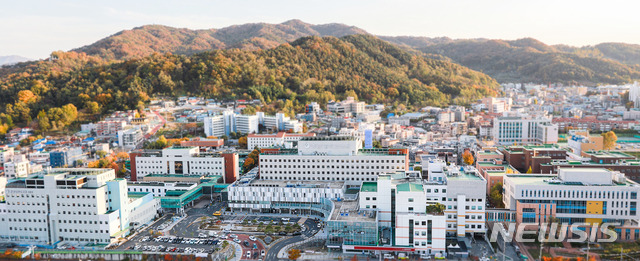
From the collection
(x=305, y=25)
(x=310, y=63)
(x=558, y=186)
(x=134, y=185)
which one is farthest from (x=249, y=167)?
(x=305, y=25)

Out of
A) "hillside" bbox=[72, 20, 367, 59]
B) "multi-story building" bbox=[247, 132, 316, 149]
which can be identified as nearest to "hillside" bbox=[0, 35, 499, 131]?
"multi-story building" bbox=[247, 132, 316, 149]

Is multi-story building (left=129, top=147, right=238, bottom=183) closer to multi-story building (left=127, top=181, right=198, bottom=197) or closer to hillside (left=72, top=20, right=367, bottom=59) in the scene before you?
multi-story building (left=127, top=181, right=198, bottom=197)

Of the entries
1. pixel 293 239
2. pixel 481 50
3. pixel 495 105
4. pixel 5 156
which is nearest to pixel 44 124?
pixel 5 156

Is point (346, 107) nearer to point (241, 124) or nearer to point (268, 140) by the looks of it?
point (241, 124)

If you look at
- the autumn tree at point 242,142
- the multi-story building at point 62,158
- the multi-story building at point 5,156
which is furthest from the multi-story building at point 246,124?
the multi-story building at point 5,156

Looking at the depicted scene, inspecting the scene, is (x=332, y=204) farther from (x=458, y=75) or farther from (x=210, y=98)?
(x=458, y=75)
